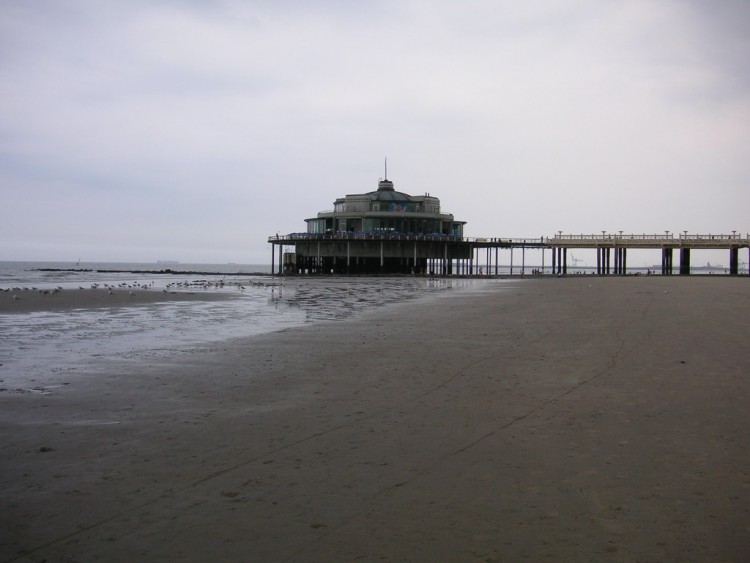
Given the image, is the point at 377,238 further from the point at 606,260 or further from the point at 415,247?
the point at 606,260

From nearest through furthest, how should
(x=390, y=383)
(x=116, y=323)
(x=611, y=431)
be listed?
(x=611, y=431) < (x=390, y=383) < (x=116, y=323)

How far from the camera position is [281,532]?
14.2ft

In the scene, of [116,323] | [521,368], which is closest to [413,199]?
[116,323]

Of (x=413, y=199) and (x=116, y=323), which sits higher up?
(x=413, y=199)

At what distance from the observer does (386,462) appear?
579 centimetres

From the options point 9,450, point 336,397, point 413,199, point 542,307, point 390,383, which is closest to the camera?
point 9,450

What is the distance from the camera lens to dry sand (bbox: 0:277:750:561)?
13.8 feet

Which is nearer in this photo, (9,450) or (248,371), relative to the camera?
(9,450)

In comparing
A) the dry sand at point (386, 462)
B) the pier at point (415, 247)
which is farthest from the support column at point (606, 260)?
the dry sand at point (386, 462)

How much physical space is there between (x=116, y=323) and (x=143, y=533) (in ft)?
55.6

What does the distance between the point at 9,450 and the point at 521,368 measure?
7.68 metres

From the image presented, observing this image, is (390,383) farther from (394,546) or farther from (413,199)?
(413,199)

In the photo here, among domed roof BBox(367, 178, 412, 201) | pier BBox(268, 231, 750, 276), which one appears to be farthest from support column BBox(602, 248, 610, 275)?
domed roof BBox(367, 178, 412, 201)

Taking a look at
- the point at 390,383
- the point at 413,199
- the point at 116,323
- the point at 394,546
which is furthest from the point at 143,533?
the point at 413,199
